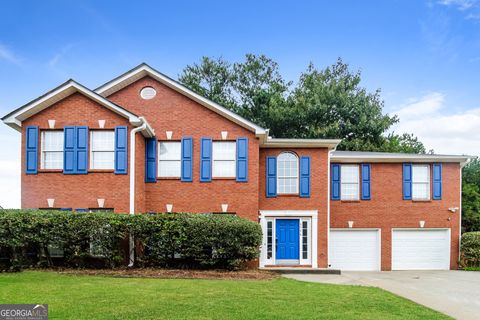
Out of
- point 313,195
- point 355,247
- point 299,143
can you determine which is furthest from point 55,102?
point 355,247

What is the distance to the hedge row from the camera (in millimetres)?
13211

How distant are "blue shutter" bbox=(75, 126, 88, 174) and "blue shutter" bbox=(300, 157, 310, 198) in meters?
8.77

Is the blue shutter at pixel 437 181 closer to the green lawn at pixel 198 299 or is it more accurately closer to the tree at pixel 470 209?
the tree at pixel 470 209

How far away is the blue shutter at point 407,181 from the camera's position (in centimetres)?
1870

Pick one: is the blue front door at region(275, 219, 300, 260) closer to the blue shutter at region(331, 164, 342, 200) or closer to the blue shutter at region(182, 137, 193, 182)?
the blue shutter at region(331, 164, 342, 200)

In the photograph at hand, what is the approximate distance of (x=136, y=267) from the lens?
14234 millimetres

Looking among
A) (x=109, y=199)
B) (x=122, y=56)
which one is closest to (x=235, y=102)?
(x=122, y=56)

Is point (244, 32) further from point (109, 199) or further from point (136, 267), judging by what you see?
point (136, 267)

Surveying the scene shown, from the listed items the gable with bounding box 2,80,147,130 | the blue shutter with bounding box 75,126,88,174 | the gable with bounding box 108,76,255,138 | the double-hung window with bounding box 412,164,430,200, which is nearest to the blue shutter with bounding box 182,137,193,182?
the gable with bounding box 108,76,255,138

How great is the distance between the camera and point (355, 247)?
18797mm

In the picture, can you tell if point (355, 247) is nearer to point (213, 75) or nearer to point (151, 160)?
point (151, 160)

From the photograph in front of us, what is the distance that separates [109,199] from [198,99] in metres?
5.36

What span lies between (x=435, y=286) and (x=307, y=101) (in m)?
20.2

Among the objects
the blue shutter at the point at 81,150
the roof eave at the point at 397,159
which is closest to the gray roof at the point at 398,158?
the roof eave at the point at 397,159
